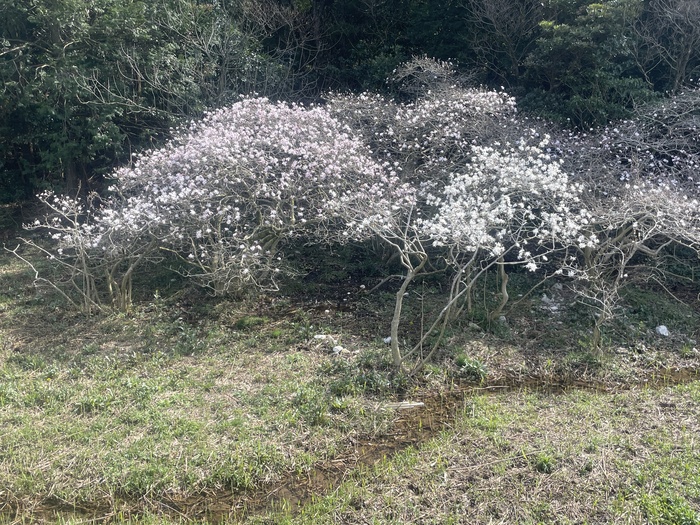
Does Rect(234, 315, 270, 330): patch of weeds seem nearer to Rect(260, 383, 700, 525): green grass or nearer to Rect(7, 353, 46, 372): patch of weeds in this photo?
Rect(7, 353, 46, 372): patch of weeds

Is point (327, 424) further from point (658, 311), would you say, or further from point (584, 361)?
point (658, 311)

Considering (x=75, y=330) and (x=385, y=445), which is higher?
(x=385, y=445)

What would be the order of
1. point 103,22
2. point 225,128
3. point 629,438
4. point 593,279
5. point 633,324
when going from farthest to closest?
point 103,22 → point 225,128 → point 633,324 → point 593,279 → point 629,438

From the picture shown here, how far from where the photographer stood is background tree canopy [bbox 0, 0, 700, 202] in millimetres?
8227

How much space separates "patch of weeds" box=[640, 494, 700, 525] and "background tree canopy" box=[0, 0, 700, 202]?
5894 millimetres

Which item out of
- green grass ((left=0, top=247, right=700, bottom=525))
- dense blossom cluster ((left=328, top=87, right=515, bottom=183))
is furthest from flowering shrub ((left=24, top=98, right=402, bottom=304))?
green grass ((left=0, top=247, right=700, bottom=525))

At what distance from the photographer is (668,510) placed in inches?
134

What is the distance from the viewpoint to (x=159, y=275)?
301 inches

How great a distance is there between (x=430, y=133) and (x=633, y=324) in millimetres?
3225

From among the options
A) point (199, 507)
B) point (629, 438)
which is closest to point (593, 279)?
point (629, 438)

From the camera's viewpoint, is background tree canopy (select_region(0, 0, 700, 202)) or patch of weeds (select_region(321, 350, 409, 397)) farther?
background tree canopy (select_region(0, 0, 700, 202))

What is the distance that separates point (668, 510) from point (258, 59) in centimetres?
857

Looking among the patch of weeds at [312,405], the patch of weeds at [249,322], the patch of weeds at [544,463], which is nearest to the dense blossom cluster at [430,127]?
the patch of weeds at [249,322]

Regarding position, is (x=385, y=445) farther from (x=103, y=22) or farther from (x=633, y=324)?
(x=103, y=22)
